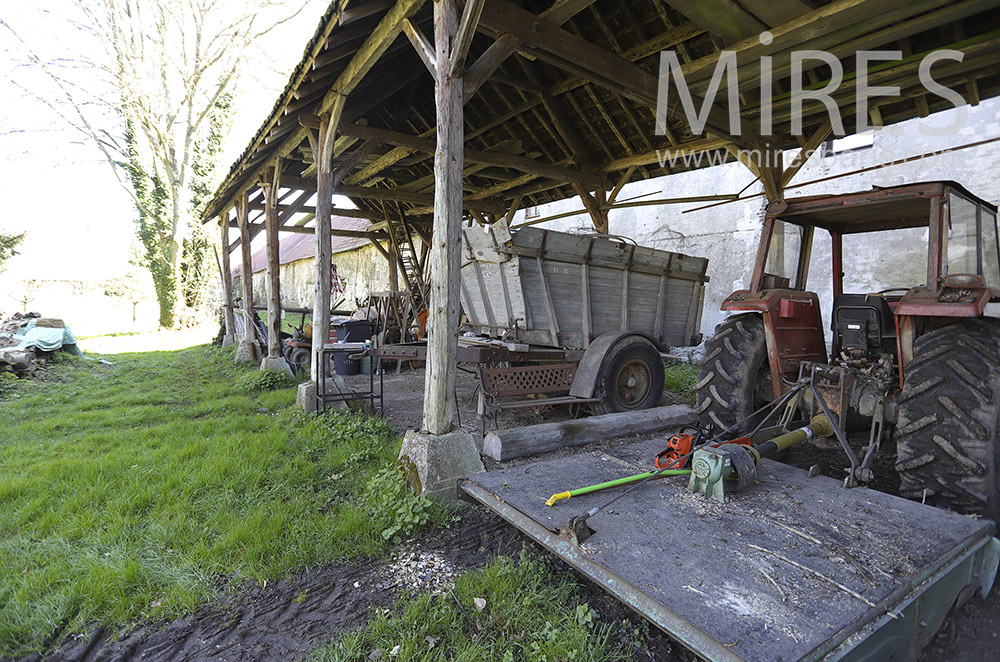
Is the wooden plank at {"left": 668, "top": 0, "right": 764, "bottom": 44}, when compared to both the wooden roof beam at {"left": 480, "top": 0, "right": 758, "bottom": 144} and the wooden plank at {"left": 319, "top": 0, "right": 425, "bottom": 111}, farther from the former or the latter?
the wooden plank at {"left": 319, "top": 0, "right": 425, "bottom": 111}

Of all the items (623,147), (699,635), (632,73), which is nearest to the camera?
(699,635)

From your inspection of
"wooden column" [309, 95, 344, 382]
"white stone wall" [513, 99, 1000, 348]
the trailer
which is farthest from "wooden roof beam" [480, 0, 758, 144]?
"white stone wall" [513, 99, 1000, 348]

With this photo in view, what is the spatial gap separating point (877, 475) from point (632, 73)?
4.17m

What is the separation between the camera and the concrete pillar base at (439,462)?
328cm

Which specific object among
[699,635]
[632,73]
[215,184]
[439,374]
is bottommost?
[699,635]

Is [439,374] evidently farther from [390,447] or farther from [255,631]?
[255,631]

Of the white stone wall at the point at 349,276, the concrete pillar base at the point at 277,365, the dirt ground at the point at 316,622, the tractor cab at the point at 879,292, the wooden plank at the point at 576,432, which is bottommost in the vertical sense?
the dirt ground at the point at 316,622

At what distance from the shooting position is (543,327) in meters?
5.17

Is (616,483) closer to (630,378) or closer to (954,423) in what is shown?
(954,423)

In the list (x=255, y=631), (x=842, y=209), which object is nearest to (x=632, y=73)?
(x=842, y=209)

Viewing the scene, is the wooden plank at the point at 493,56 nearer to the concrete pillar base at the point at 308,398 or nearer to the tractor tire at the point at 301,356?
the concrete pillar base at the point at 308,398

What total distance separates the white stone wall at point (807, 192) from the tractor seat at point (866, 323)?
15.1 feet

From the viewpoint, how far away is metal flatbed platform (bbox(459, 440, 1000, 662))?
5.13ft

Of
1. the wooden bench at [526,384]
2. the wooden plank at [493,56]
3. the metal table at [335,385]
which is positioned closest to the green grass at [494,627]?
the wooden bench at [526,384]
